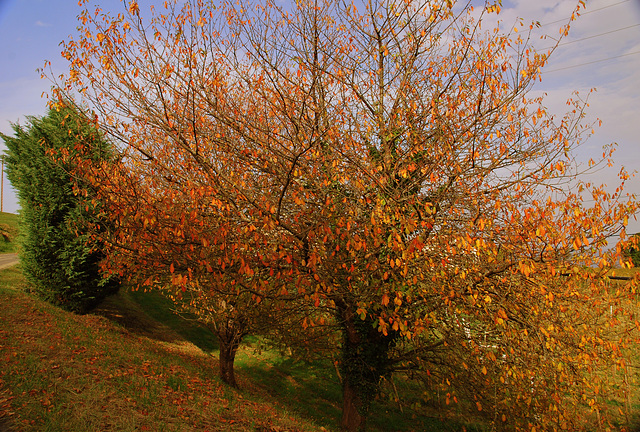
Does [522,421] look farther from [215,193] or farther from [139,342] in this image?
[139,342]

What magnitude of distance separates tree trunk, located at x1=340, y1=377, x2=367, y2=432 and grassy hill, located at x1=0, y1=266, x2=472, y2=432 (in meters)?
0.54

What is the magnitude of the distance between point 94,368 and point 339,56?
7.21 metres

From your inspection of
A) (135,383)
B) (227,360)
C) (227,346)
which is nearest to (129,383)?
(135,383)

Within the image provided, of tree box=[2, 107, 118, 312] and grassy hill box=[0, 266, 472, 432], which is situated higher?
tree box=[2, 107, 118, 312]

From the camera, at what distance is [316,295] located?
488 cm

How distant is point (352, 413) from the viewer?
8.38 meters

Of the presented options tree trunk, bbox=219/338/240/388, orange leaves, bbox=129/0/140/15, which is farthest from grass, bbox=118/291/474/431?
orange leaves, bbox=129/0/140/15

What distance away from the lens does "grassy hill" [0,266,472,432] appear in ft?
15.8

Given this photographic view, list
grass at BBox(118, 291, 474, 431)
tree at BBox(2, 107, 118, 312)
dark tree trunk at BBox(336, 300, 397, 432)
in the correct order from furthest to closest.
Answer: tree at BBox(2, 107, 118, 312), grass at BBox(118, 291, 474, 431), dark tree trunk at BBox(336, 300, 397, 432)

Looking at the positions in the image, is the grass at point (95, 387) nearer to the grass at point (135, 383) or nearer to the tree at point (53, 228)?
the grass at point (135, 383)

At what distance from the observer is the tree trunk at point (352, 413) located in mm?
8305

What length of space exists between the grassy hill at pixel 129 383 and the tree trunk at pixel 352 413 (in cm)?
54

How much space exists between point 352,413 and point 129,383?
4860 millimetres

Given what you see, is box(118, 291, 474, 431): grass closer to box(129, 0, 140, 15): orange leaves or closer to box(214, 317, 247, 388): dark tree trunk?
box(214, 317, 247, 388): dark tree trunk
